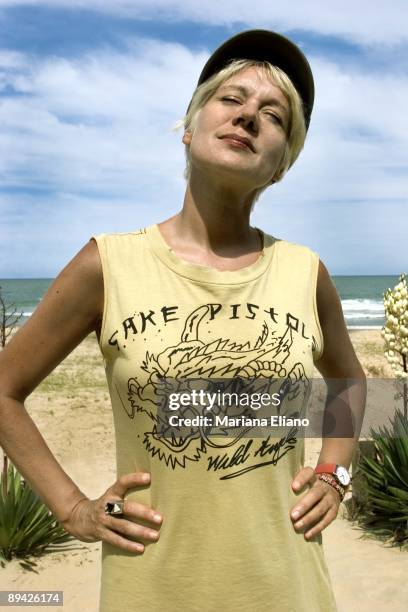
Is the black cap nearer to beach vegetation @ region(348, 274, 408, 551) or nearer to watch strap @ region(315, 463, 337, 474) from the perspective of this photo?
watch strap @ region(315, 463, 337, 474)

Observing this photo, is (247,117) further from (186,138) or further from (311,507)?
(311,507)

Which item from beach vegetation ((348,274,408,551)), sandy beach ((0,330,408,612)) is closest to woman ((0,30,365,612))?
sandy beach ((0,330,408,612))

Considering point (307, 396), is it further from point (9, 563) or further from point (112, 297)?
point (9, 563)

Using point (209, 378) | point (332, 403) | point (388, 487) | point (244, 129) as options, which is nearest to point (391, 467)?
point (388, 487)

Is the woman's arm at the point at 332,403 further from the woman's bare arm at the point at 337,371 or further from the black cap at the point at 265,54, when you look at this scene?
the black cap at the point at 265,54

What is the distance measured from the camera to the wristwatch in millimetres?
2042

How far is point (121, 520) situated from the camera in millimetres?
1651

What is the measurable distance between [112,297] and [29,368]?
12.6 inches

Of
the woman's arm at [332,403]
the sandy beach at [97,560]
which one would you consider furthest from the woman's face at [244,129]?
the sandy beach at [97,560]

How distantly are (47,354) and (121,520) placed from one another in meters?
0.50

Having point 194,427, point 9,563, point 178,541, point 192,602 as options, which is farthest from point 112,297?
point 9,563

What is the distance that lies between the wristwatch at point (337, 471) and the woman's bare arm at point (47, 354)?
0.79 metres

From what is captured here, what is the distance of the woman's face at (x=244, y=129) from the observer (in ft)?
5.98

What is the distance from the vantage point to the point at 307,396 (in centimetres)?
185
